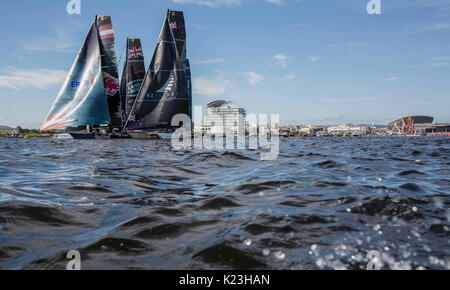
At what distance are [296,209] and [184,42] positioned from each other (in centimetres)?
3801

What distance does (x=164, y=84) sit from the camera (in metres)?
32.4

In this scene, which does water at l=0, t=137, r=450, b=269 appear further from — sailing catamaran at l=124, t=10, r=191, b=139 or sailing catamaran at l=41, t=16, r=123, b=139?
sailing catamaran at l=41, t=16, r=123, b=139

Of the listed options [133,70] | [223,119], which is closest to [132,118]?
[133,70]

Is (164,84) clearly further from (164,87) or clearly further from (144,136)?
(144,136)

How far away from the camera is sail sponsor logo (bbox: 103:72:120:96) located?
3822 cm

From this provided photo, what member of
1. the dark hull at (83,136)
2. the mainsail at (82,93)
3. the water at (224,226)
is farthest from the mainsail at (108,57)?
the water at (224,226)

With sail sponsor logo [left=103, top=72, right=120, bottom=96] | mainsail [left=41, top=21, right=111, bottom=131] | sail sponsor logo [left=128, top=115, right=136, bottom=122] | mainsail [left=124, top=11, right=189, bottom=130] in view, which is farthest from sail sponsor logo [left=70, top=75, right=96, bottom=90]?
mainsail [left=124, top=11, right=189, bottom=130]

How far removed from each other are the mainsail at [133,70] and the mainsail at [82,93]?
15.1ft

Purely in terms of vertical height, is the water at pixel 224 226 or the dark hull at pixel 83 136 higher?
the dark hull at pixel 83 136

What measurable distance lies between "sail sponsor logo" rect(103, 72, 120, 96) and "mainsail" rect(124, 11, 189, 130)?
306 inches

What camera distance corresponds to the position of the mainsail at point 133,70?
133ft

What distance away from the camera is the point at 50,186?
5488mm

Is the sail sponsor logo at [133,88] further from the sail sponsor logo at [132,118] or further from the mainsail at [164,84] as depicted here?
the mainsail at [164,84]
